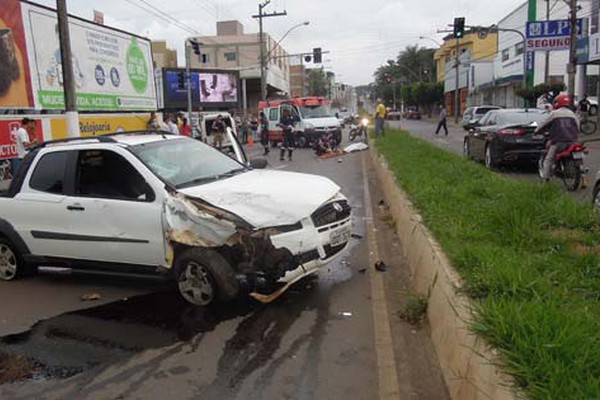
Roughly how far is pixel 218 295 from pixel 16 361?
1741 millimetres

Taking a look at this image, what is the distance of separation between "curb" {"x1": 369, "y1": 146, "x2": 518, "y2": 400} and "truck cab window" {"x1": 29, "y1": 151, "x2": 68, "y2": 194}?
12.6ft

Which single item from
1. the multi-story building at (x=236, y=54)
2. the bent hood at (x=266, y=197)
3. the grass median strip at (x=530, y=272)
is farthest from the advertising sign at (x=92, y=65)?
the multi-story building at (x=236, y=54)

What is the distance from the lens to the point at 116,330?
5402mm

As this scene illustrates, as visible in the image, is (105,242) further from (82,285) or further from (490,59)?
(490,59)

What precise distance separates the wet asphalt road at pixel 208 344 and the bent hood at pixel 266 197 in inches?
34.2

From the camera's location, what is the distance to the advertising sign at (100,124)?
58.6 ft

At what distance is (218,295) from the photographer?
5.75 metres

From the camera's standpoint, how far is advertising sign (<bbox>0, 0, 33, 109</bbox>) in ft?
52.9

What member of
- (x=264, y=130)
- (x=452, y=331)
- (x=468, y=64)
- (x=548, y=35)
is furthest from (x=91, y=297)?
(x=468, y=64)

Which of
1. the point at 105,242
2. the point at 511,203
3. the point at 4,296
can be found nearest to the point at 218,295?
the point at 105,242

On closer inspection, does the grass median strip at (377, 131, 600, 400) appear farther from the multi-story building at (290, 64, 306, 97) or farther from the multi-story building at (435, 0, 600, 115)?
the multi-story building at (290, 64, 306, 97)

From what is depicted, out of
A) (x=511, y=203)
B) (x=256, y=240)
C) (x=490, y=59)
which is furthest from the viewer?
(x=490, y=59)

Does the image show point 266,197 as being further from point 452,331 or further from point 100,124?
point 100,124

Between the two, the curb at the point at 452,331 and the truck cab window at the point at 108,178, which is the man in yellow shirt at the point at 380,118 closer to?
the curb at the point at 452,331
